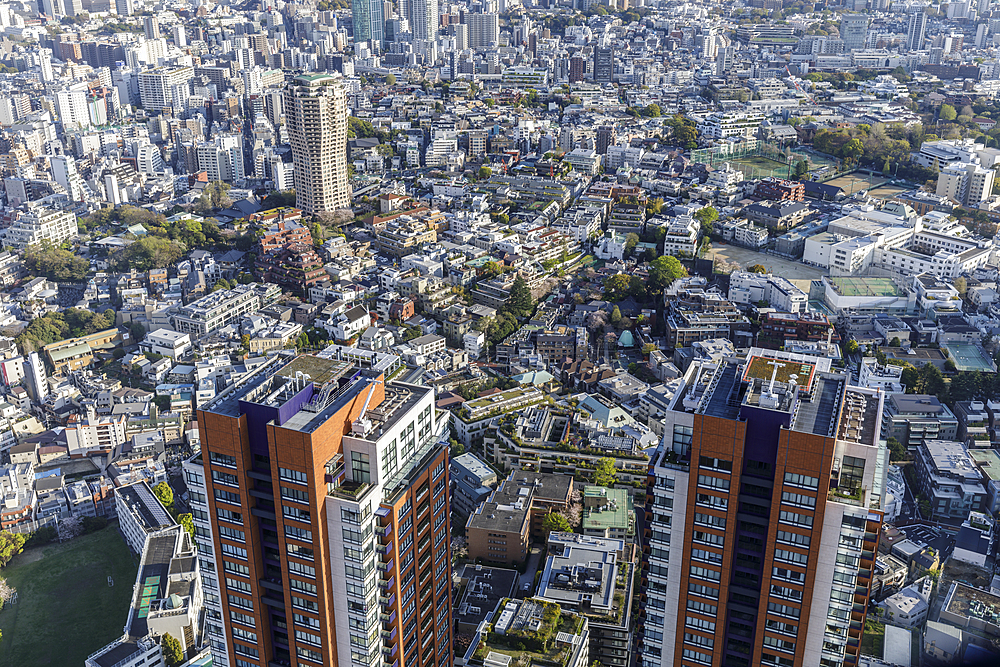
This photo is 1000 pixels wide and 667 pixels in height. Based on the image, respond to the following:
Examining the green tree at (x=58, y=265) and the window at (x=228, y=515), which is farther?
the green tree at (x=58, y=265)

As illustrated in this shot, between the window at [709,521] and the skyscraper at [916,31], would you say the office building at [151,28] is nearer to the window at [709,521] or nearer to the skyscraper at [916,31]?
the skyscraper at [916,31]

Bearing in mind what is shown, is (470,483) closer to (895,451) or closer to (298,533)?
(895,451)

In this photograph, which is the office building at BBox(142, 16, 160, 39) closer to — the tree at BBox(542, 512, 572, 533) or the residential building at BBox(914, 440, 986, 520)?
the tree at BBox(542, 512, 572, 533)

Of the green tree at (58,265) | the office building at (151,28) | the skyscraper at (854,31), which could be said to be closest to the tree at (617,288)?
the green tree at (58,265)

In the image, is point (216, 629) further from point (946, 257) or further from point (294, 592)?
point (946, 257)

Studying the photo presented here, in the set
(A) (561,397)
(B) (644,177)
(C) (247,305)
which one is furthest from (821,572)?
(B) (644,177)

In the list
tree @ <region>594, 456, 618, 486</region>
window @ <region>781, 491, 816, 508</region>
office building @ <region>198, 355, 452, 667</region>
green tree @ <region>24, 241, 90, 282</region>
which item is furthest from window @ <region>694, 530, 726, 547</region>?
green tree @ <region>24, 241, 90, 282</region>

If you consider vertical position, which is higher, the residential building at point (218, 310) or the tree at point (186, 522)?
the residential building at point (218, 310)

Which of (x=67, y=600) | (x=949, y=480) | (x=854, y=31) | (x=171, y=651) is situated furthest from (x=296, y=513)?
(x=854, y=31)
